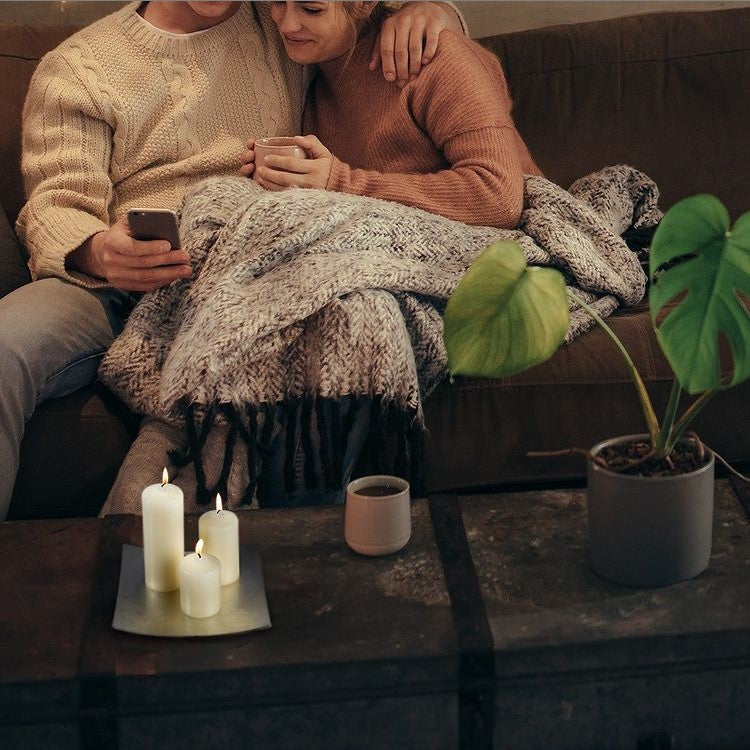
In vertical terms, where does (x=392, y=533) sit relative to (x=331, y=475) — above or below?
above

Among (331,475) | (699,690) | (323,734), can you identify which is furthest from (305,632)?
(331,475)

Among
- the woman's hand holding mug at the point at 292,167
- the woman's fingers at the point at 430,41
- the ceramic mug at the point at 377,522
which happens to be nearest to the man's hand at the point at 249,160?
the woman's hand holding mug at the point at 292,167

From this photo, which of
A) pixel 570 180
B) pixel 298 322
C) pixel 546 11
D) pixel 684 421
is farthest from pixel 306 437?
pixel 546 11

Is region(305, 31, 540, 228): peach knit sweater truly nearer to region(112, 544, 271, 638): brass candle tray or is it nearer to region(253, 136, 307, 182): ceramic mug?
region(253, 136, 307, 182): ceramic mug

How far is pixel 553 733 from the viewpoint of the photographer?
1.00m

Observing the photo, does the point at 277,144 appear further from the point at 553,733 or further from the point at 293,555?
the point at 553,733

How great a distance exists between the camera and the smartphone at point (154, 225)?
Result: 58.6 inches

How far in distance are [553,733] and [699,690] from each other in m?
0.14

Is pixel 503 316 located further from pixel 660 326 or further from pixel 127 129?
pixel 127 129

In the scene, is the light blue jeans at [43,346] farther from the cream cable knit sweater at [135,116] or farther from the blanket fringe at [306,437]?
the blanket fringe at [306,437]

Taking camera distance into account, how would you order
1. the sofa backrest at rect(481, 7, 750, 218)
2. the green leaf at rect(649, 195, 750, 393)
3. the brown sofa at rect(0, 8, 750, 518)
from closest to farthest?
the green leaf at rect(649, 195, 750, 393) → the brown sofa at rect(0, 8, 750, 518) → the sofa backrest at rect(481, 7, 750, 218)

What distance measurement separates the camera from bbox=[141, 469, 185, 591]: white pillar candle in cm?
106

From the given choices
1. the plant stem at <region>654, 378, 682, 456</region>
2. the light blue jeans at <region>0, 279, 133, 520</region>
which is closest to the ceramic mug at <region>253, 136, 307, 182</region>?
the light blue jeans at <region>0, 279, 133, 520</region>

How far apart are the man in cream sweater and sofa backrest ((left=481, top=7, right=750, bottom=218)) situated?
23 cm
